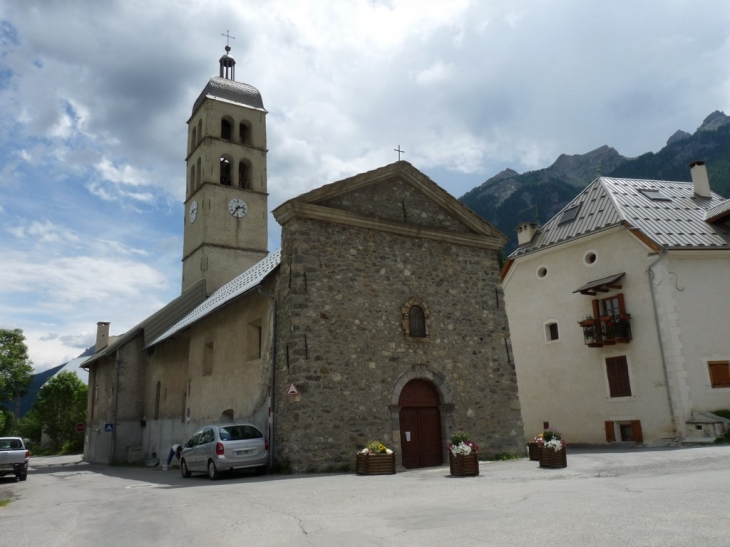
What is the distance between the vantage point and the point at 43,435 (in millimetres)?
61906

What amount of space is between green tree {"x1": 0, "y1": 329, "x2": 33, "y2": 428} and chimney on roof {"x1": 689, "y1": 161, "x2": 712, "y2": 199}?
153ft

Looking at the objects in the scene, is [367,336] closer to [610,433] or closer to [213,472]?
[213,472]

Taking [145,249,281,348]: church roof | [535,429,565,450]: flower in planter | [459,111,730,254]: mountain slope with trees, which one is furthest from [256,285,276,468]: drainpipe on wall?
[459,111,730,254]: mountain slope with trees

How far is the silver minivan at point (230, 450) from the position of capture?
14188 mm

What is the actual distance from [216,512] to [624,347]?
17.6 meters

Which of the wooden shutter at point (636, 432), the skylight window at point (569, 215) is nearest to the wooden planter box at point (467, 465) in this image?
the wooden shutter at point (636, 432)

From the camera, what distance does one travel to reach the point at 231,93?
35.6m

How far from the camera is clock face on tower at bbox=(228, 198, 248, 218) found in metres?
32.6

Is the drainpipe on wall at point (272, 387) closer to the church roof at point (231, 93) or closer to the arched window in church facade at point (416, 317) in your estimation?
the arched window in church facade at point (416, 317)

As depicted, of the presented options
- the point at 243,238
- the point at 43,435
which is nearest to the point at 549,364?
the point at 243,238

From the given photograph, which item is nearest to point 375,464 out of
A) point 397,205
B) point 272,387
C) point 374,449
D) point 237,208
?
point 374,449

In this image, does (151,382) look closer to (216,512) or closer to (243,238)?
(243,238)

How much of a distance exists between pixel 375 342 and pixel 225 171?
857 inches

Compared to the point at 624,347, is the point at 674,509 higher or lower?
lower
